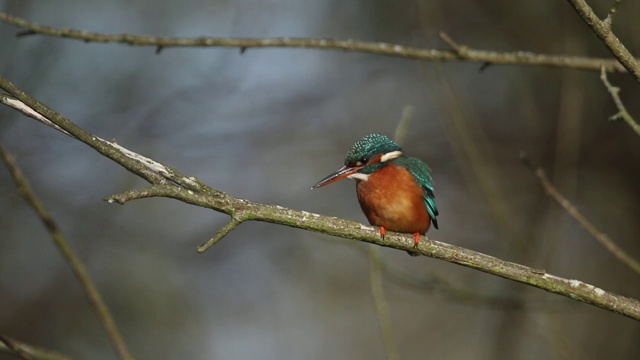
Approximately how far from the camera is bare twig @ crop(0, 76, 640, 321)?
2.13m

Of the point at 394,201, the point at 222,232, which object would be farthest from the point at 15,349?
the point at 394,201

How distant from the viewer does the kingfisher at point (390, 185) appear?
3.25 m

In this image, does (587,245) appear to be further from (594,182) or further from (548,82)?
(548,82)

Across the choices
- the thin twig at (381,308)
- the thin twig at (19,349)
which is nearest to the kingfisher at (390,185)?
the thin twig at (381,308)

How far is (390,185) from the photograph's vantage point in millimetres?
3420

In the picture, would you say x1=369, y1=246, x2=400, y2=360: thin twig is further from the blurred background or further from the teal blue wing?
the blurred background

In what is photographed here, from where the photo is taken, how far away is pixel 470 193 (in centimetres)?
786

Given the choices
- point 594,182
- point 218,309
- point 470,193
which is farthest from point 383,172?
point 218,309

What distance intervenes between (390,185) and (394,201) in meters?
0.14

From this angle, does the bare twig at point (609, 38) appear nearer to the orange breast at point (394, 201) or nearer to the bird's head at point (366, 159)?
the orange breast at point (394, 201)

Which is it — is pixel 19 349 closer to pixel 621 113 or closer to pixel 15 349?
pixel 15 349

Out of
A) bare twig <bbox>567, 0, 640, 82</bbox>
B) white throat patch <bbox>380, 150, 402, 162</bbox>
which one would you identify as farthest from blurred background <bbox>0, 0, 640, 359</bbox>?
bare twig <bbox>567, 0, 640, 82</bbox>

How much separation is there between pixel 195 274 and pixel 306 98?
2440mm

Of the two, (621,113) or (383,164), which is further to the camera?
(383,164)
